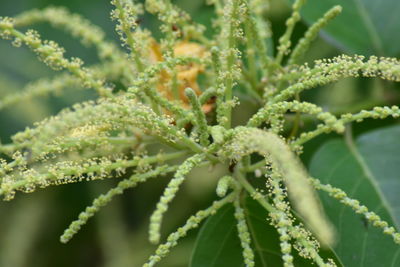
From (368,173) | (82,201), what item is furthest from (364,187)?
(82,201)

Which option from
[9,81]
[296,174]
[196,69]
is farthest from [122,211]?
[296,174]

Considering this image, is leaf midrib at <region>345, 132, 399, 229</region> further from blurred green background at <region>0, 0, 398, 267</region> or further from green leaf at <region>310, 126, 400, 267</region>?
blurred green background at <region>0, 0, 398, 267</region>

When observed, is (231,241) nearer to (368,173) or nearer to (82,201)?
(368,173)

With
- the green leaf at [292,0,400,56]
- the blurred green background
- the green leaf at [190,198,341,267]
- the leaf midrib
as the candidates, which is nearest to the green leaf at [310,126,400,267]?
the leaf midrib

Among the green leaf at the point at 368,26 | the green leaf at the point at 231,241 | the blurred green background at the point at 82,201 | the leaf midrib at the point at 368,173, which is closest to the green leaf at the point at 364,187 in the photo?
the leaf midrib at the point at 368,173

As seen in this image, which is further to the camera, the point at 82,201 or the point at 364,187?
the point at 82,201

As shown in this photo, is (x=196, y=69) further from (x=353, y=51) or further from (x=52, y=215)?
(x=52, y=215)
